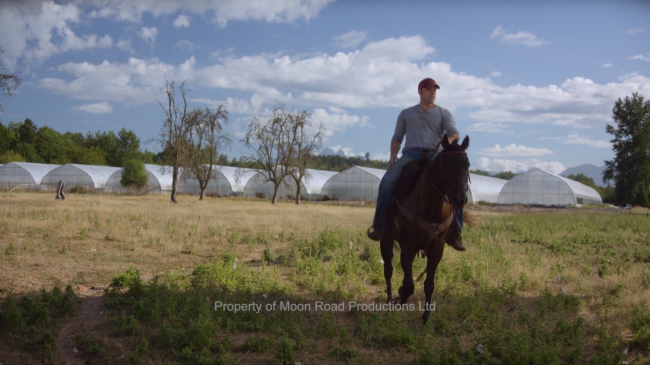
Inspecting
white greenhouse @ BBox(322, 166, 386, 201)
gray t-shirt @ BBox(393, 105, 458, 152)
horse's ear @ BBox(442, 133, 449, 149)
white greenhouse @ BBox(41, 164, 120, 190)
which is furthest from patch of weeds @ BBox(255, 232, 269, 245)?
white greenhouse @ BBox(41, 164, 120, 190)

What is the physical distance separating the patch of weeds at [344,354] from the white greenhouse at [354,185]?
1928 inches

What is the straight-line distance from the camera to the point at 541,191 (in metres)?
49.4

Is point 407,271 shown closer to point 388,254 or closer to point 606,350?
point 388,254

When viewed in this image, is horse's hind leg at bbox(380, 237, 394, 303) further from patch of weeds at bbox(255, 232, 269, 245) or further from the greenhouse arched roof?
the greenhouse arched roof

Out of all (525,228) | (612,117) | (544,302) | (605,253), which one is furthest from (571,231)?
(612,117)

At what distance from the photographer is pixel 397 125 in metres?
6.85

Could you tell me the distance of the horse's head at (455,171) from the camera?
5.06m

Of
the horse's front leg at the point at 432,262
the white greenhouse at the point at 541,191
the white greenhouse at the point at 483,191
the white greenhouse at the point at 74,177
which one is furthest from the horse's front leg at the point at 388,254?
the white greenhouse at the point at 74,177

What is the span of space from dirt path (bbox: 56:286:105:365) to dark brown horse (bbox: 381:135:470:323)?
Result: 3934 mm

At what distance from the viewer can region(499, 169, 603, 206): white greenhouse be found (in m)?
48.2

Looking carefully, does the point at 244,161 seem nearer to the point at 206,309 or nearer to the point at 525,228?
the point at 525,228

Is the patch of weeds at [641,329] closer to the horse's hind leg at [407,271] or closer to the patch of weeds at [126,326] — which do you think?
the horse's hind leg at [407,271]

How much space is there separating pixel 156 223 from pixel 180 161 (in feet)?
70.4

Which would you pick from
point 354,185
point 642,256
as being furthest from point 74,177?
point 642,256
